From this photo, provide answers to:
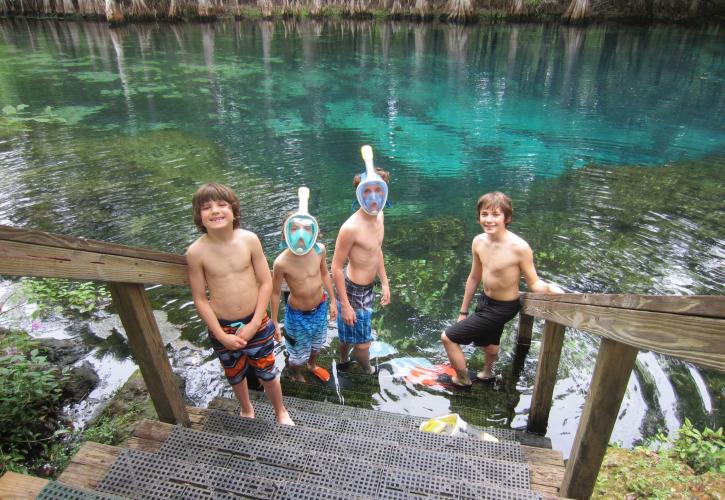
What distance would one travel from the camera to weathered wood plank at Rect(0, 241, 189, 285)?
71.7 inches

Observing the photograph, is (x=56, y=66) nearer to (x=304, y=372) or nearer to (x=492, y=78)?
(x=492, y=78)

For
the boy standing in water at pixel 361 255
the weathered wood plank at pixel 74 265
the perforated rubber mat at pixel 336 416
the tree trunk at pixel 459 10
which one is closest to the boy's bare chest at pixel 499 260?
the boy standing in water at pixel 361 255

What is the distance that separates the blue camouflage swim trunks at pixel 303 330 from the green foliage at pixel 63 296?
9.60 ft

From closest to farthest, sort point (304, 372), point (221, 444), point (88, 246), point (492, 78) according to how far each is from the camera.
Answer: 1. point (88, 246)
2. point (221, 444)
3. point (304, 372)
4. point (492, 78)

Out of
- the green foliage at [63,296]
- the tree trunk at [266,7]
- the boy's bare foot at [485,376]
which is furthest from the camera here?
the tree trunk at [266,7]

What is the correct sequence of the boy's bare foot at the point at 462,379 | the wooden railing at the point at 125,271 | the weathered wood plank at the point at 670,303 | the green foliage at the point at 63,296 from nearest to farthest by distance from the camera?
the weathered wood plank at the point at 670,303 → the wooden railing at the point at 125,271 → the boy's bare foot at the point at 462,379 → the green foliage at the point at 63,296

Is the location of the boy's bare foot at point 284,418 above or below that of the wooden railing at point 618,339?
below

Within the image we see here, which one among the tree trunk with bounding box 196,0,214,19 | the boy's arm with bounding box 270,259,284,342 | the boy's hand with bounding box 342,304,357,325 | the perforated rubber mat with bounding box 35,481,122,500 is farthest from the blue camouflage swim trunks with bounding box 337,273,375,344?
the tree trunk with bounding box 196,0,214,19

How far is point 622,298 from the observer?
1790 millimetres

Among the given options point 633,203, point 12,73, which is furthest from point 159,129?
point 633,203

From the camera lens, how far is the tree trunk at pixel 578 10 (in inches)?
1058

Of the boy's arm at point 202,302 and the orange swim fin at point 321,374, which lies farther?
the orange swim fin at point 321,374

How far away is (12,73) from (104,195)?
12225 millimetres

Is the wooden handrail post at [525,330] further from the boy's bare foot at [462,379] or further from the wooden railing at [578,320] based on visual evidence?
the wooden railing at [578,320]
